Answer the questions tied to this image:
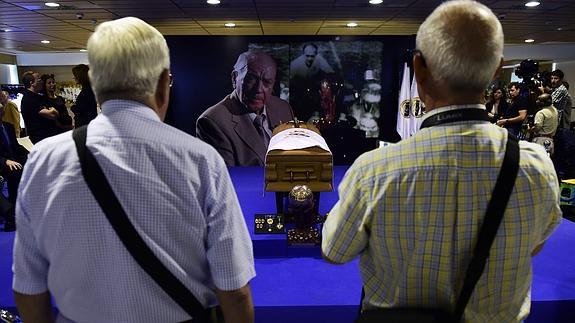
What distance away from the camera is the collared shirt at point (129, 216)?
1039 millimetres

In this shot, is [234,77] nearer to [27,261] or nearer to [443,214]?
[27,261]

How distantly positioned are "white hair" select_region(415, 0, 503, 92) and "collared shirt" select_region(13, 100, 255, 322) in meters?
0.62

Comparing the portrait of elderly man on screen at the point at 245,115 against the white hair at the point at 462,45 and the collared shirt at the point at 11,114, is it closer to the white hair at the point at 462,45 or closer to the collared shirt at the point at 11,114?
the collared shirt at the point at 11,114

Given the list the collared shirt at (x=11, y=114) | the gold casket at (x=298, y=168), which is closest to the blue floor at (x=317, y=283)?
the gold casket at (x=298, y=168)

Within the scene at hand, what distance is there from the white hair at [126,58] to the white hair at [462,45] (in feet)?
2.21

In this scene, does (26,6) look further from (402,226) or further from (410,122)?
(402,226)

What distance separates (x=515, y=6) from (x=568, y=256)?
20.0 ft

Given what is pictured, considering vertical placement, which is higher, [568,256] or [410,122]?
[410,122]

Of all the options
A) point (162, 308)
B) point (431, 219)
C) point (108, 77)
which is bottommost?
point (162, 308)

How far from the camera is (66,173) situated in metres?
1.03

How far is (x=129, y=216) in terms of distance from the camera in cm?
104

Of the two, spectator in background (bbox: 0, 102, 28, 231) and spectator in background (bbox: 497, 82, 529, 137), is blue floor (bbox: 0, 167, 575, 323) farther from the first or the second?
spectator in background (bbox: 497, 82, 529, 137)

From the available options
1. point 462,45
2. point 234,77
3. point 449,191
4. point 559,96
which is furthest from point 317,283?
point 559,96

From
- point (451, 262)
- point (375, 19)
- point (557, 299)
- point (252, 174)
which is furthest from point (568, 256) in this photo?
point (375, 19)
